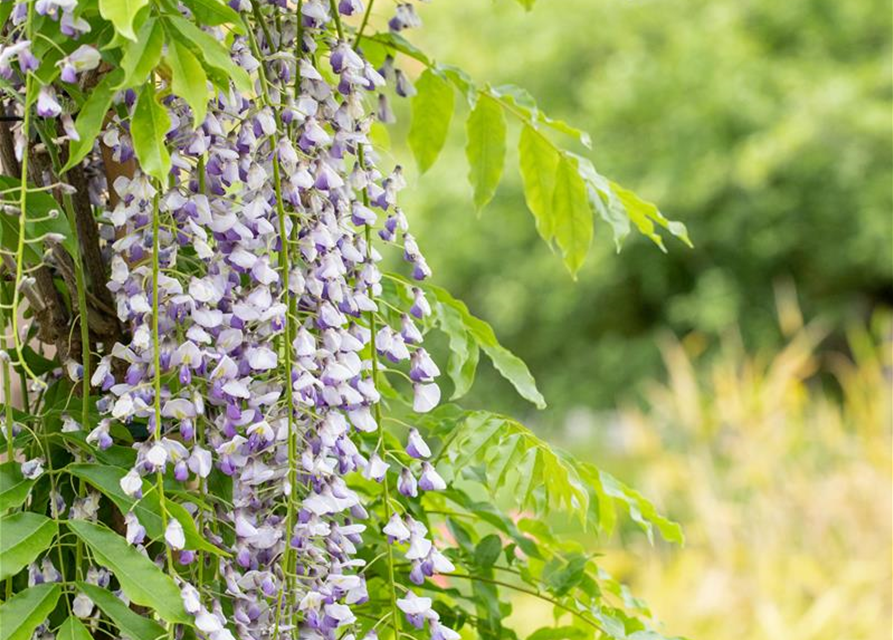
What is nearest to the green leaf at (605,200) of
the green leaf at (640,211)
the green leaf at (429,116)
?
the green leaf at (640,211)

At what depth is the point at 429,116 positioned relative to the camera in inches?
47.5

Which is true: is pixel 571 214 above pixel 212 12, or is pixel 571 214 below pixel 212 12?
above

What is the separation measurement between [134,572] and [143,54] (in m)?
0.30

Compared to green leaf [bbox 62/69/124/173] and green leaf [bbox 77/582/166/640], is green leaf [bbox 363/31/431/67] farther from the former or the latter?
green leaf [bbox 77/582/166/640]

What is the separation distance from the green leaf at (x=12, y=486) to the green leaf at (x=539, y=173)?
0.53m

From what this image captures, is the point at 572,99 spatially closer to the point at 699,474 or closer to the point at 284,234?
the point at 699,474

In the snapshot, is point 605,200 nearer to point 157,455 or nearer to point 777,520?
point 157,455

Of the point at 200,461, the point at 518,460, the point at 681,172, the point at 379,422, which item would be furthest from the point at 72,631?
the point at 681,172

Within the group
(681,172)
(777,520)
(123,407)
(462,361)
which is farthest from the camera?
(681,172)

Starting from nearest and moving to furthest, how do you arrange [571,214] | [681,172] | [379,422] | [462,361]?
[379,422], [462,361], [571,214], [681,172]

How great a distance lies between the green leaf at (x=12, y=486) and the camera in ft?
2.56

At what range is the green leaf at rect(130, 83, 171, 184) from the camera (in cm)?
71

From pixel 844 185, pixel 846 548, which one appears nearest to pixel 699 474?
pixel 846 548

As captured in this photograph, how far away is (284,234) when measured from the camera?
0.78 meters
